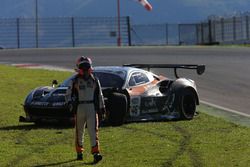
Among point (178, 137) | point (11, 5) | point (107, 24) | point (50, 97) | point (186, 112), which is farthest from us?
point (11, 5)

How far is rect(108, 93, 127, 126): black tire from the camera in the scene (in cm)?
1348

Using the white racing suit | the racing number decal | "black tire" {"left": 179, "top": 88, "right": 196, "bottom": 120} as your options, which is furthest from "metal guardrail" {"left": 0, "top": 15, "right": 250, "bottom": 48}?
the white racing suit

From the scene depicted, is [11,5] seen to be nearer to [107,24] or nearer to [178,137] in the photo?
[107,24]

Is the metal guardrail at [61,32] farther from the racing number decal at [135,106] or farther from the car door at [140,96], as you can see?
the racing number decal at [135,106]

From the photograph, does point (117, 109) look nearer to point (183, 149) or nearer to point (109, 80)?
point (109, 80)

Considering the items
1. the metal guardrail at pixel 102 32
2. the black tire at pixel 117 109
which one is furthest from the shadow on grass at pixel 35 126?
the metal guardrail at pixel 102 32

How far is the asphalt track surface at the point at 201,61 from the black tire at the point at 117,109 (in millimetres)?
4171

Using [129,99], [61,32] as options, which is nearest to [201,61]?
[129,99]

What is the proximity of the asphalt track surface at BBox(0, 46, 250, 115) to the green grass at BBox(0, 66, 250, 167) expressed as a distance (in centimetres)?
390

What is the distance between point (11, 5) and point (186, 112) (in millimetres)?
149380

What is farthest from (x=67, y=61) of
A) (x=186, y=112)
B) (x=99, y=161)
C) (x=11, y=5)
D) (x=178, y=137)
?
(x=11, y=5)

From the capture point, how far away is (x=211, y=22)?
46.6 meters

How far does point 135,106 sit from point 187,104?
58.2 inches

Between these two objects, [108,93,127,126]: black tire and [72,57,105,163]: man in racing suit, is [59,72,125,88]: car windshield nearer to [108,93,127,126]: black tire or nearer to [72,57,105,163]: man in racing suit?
[108,93,127,126]: black tire
